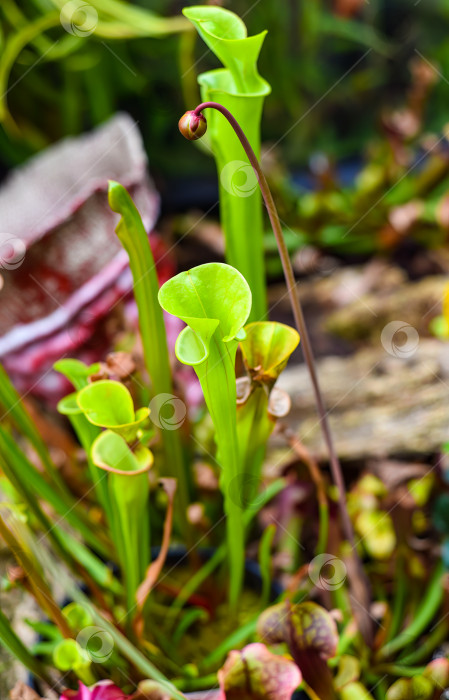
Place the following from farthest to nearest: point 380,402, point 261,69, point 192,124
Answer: point 261,69 → point 380,402 → point 192,124

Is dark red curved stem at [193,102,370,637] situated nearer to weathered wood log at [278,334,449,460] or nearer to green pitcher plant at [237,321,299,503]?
green pitcher plant at [237,321,299,503]

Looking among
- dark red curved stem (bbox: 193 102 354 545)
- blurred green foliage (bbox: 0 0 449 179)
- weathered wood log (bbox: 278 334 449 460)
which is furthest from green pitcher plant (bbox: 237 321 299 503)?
blurred green foliage (bbox: 0 0 449 179)

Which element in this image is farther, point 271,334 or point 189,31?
point 189,31

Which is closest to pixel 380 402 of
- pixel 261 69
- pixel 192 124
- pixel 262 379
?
pixel 262 379

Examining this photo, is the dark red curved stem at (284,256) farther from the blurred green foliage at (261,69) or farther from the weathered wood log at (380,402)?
the blurred green foliage at (261,69)

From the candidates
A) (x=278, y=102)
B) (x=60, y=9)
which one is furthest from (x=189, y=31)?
(x=278, y=102)

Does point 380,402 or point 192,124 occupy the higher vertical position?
point 192,124

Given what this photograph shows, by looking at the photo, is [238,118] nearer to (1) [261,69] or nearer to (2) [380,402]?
(2) [380,402]

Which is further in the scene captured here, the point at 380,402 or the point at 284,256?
the point at 380,402

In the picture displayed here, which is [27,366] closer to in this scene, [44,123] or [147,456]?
[147,456]

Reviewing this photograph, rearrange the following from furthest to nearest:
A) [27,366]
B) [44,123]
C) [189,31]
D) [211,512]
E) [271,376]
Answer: [44,123], [189,31], [27,366], [211,512], [271,376]

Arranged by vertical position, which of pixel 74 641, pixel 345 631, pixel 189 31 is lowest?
pixel 345 631
